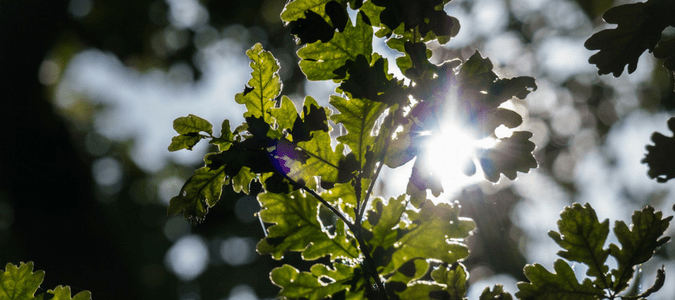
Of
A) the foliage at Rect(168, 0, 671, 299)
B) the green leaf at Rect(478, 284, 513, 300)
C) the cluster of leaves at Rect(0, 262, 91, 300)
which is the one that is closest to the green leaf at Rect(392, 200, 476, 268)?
the foliage at Rect(168, 0, 671, 299)

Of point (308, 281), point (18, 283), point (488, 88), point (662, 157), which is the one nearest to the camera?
point (662, 157)

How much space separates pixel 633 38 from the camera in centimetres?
130

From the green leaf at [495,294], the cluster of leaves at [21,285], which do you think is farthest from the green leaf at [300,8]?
the cluster of leaves at [21,285]

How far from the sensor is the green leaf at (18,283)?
1.58 meters

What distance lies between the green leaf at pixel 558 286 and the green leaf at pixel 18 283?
1.91 meters

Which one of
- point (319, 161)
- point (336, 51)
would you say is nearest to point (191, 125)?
point (319, 161)

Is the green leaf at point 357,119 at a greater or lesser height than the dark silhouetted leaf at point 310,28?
lesser

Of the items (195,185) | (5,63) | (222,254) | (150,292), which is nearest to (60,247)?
(150,292)

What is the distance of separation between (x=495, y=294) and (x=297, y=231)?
0.72m

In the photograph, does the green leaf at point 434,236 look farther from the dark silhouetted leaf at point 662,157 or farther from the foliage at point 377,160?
the dark silhouetted leaf at point 662,157

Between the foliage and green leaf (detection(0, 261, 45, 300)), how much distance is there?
0.71 m

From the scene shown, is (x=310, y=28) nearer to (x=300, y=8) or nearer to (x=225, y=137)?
(x=300, y=8)

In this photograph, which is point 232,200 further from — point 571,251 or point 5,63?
point 571,251

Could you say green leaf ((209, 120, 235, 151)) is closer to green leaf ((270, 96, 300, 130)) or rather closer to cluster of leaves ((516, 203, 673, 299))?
green leaf ((270, 96, 300, 130))
